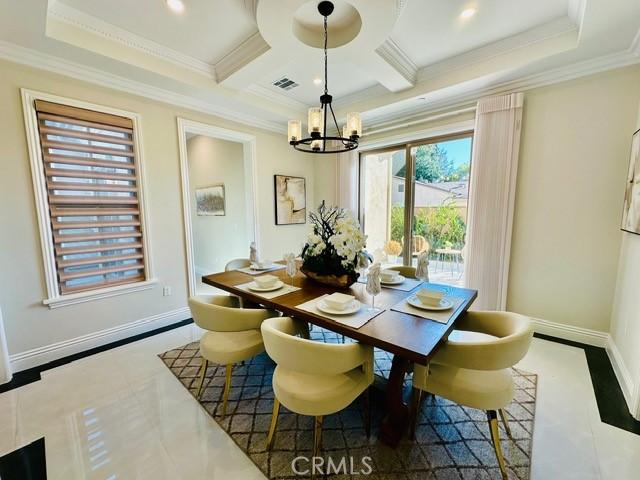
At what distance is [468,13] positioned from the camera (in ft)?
7.06

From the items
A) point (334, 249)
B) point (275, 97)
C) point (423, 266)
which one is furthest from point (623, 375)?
point (275, 97)

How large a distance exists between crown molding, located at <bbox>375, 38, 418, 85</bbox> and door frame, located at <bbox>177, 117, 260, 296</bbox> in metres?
2.21

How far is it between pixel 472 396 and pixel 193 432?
67.0 inches

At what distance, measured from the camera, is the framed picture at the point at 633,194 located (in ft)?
6.68

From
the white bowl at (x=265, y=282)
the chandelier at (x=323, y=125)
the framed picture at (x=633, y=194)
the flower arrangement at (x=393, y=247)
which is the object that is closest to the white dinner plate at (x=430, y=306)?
the white bowl at (x=265, y=282)

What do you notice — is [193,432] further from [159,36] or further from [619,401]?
[159,36]

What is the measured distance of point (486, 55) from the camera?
2.66 meters

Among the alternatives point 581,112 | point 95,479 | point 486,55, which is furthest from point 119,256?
point 581,112

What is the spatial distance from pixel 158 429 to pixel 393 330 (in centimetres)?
167

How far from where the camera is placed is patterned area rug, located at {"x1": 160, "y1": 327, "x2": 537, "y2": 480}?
1443mm

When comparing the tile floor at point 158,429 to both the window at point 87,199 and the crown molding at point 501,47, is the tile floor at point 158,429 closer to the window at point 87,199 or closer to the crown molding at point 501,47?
the window at point 87,199

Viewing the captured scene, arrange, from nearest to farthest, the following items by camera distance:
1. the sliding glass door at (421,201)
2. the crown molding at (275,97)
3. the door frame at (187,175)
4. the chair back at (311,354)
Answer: the chair back at (311,354) → the door frame at (187,175) → the crown molding at (275,97) → the sliding glass door at (421,201)

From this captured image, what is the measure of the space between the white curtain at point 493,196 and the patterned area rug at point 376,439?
1.20m

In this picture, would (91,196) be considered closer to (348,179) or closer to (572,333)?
(348,179)
